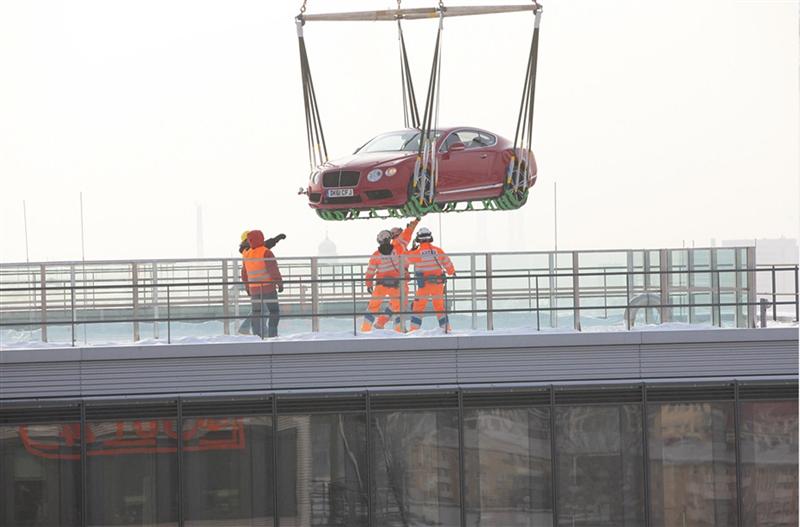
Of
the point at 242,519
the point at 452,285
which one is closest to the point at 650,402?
the point at 452,285

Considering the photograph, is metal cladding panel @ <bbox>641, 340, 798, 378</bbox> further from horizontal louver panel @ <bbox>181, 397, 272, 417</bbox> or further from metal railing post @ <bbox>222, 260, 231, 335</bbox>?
metal railing post @ <bbox>222, 260, 231, 335</bbox>

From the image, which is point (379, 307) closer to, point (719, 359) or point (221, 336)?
point (221, 336)

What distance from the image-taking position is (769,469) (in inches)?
790

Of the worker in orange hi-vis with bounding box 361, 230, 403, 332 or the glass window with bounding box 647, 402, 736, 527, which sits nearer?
the glass window with bounding box 647, 402, 736, 527

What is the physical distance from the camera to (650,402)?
1969cm

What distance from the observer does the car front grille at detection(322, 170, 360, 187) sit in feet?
77.3

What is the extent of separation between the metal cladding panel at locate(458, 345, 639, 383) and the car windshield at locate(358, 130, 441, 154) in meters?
5.73

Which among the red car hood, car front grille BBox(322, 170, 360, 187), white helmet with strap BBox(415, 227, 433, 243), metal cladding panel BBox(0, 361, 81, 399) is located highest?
the red car hood

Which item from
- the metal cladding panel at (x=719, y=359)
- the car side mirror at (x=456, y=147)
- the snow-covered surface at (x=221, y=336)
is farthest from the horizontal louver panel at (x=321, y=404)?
the car side mirror at (x=456, y=147)

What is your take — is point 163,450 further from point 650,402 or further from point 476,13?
point 476,13

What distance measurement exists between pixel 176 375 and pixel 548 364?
4479mm

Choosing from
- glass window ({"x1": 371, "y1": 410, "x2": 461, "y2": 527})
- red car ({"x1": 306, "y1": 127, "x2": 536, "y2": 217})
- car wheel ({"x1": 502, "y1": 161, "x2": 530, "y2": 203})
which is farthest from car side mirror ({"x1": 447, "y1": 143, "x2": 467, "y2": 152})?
glass window ({"x1": 371, "y1": 410, "x2": 461, "y2": 527})

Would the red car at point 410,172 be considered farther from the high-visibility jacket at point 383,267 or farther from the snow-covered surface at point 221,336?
the snow-covered surface at point 221,336

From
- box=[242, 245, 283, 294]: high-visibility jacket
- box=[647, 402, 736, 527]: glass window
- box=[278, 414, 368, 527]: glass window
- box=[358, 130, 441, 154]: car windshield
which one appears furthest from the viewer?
box=[358, 130, 441, 154]: car windshield
